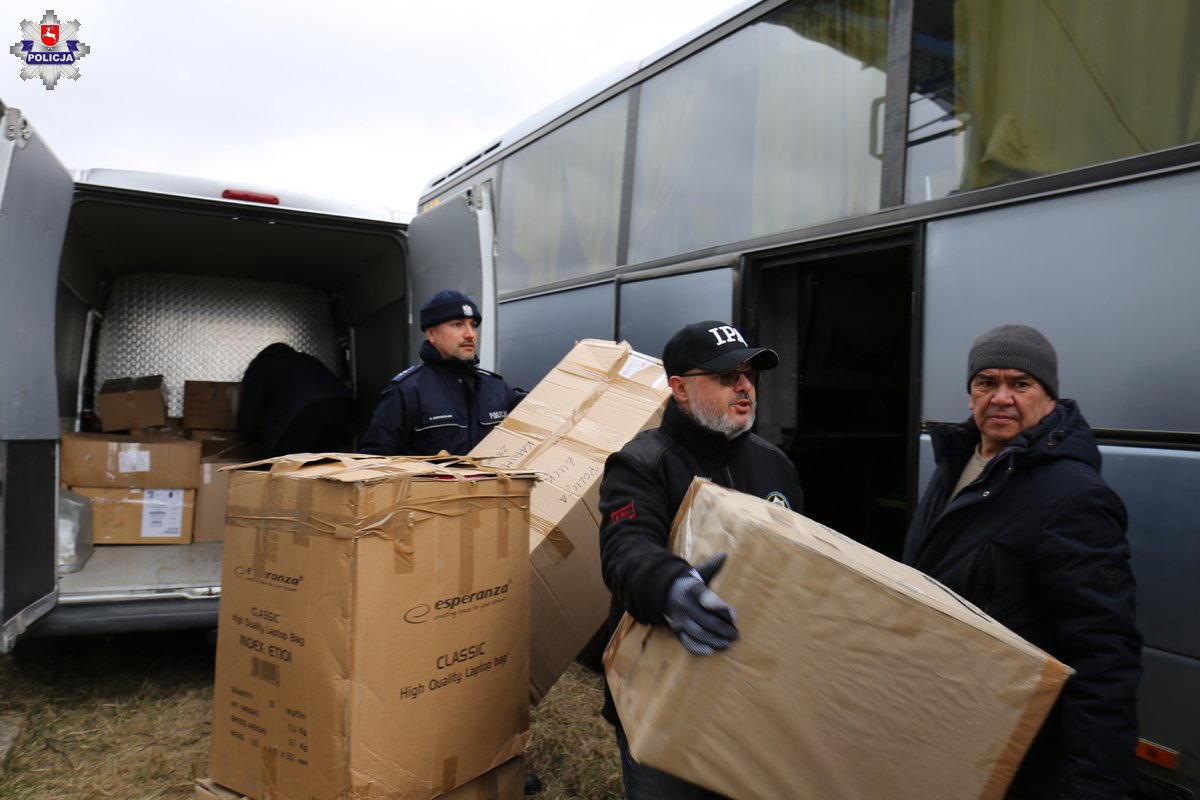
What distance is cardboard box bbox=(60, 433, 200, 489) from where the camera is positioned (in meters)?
4.21

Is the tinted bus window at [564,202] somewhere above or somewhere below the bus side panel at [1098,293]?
above

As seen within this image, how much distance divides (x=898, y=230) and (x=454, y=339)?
70.5 inches

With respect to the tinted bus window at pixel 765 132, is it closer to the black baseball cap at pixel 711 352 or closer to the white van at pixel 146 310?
the white van at pixel 146 310

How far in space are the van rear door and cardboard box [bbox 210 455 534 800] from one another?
1.36m

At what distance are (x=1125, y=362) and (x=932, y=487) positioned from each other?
0.63 metres

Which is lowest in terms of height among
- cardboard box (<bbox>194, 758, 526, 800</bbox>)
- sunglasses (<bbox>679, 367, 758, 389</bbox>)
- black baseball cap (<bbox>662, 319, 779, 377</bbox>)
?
cardboard box (<bbox>194, 758, 526, 800</bbox>)

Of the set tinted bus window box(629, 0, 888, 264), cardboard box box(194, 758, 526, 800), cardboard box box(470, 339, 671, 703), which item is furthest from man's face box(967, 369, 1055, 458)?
cardboard box box(194, 758, 526, 800)

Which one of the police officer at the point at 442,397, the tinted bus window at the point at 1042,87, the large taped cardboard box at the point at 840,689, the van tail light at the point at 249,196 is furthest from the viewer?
the van tail light at the point at 249,196

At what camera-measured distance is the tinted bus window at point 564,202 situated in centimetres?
439

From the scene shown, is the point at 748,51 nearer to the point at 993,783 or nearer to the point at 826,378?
the point at 826,378

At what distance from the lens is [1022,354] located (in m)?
1.77

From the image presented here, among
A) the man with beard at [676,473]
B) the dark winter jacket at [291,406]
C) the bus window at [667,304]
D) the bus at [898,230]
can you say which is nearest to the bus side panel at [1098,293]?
the bus at [898,230]

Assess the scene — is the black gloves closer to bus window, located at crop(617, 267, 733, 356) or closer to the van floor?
bus window, located at crop(617, 267, 733, 356)

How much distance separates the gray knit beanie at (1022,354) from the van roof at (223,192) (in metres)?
3.35
